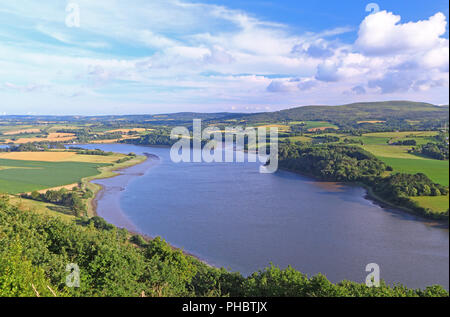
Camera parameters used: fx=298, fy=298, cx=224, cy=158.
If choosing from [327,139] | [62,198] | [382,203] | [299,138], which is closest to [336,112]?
[299,138]

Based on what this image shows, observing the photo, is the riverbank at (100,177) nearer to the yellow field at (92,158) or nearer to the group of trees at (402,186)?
the yellow field at (92,158)

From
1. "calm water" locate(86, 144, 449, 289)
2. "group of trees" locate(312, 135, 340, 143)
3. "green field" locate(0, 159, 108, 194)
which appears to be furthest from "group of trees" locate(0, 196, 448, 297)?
"group of trees" locate(312, 135, 340, 143)

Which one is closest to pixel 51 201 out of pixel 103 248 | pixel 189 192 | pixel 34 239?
pixel 189 192

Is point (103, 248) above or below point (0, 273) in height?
below

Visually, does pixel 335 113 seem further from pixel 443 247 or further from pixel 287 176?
pixel 443 247

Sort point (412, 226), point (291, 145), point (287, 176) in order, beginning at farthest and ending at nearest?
point (291, 145), point (287, 176), point (412, 226)

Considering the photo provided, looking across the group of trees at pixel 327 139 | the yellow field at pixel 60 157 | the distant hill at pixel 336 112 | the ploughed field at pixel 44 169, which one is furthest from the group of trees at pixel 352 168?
the distant hill at pixel 336 112

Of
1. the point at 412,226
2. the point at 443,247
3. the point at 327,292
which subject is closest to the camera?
the point at 327,292
